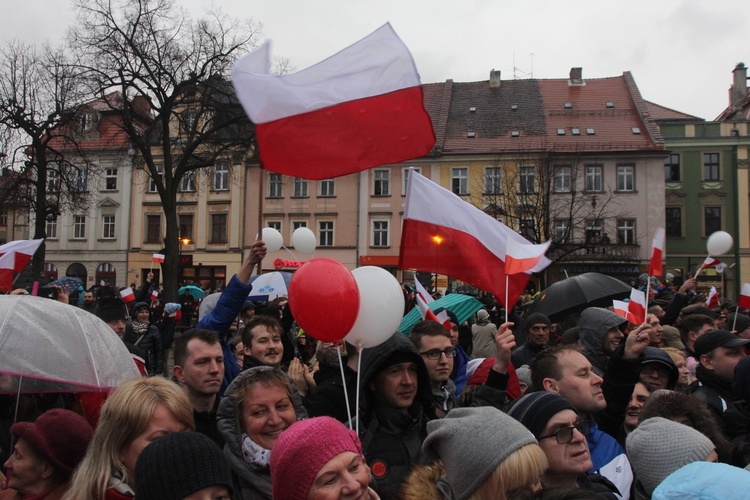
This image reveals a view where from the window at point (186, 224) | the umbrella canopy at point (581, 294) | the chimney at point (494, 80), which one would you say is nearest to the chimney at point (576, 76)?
the chimney at point (494, 80)

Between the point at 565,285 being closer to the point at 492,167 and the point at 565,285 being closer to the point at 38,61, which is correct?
the point at 38,61

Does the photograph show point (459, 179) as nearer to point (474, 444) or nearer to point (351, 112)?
point (351, 112)

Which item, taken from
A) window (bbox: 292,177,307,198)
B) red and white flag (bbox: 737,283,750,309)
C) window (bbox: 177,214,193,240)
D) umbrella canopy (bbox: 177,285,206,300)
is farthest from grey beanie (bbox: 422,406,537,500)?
window (bbox: 177,214,193,240)

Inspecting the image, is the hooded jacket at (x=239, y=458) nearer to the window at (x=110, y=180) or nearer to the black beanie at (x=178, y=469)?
the black beanie at (x=178, y=469)

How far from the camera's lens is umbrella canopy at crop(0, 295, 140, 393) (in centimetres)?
323

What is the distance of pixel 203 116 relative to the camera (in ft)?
79.9

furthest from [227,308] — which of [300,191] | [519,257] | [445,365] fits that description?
[300,191]

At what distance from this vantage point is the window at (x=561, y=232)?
3141 centimetres

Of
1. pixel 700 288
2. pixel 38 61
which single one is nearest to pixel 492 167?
pixel 700 288

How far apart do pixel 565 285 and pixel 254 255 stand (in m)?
4.85

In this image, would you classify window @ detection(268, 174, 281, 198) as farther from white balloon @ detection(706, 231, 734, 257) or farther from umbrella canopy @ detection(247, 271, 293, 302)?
white balloon @ detection(706, 231, 734, 257)

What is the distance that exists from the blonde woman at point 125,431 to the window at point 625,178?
118ft

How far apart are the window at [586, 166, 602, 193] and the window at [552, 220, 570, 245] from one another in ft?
8.94

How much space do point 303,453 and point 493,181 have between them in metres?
32.5
